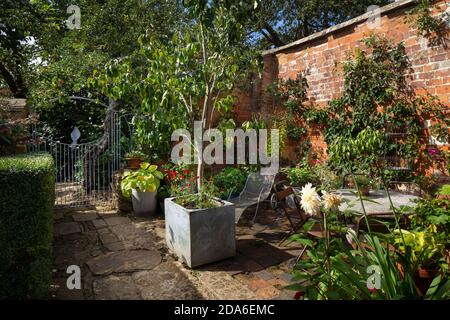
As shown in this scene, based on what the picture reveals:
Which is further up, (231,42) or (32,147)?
(231,42)

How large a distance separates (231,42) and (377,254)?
103 inches

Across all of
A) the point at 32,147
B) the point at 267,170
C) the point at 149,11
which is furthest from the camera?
the point at 149,11

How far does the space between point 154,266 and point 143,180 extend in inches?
80.8

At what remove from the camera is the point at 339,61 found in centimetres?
582

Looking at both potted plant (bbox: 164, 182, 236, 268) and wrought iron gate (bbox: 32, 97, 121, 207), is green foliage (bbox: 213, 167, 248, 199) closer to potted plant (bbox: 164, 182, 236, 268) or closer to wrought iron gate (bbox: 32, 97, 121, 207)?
potted plant (bbox: 164, 182, 236, 268)

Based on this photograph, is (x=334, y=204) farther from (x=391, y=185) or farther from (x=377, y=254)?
(x=391, y=185)

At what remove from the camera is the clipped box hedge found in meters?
2.28

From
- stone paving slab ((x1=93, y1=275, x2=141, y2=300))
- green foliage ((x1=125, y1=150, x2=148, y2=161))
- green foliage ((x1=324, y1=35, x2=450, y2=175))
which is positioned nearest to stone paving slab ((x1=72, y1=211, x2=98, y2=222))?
green foliage ((x1=125, y1=150, x2=148, y2=161))

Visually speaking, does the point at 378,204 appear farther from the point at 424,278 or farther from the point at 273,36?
the point at 273,36

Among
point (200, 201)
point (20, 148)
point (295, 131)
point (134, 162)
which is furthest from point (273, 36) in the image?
point (200, 201)

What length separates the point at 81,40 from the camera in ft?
22.4

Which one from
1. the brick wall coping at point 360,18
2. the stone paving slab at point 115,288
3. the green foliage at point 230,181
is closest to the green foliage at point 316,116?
the brick wall coping at point 360,18

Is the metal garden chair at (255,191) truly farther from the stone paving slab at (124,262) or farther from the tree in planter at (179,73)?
the stone paving slab at (124,262)
